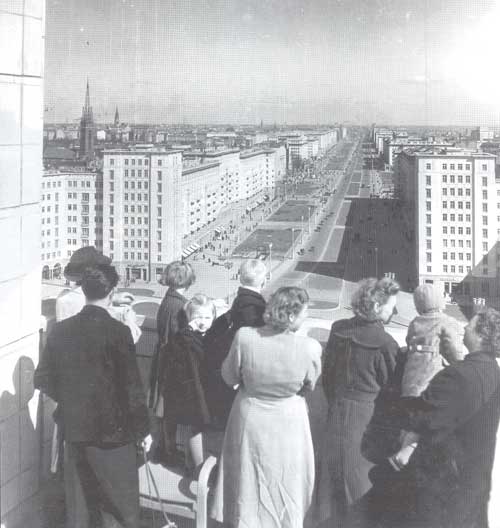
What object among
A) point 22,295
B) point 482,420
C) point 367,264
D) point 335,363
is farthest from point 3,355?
point 367,264

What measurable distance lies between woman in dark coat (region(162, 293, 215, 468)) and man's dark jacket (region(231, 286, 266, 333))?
0.13m

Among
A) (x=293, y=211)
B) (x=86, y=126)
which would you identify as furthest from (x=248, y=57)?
(x=293, y=211)

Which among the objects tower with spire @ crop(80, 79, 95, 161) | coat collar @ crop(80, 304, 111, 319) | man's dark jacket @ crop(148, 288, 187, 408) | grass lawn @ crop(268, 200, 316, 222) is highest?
tower with spire @ crop(80, 79, 95, 161)

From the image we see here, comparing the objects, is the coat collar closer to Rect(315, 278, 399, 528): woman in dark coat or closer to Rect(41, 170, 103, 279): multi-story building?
Rect(315, 278, 399, 528): woman in dark coat

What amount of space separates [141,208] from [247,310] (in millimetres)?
6878

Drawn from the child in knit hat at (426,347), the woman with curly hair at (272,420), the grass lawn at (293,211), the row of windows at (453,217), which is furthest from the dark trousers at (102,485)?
the grass lawn at (293,211)

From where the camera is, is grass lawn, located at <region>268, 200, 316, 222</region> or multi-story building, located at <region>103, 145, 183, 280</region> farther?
grass lawn, located at <region>268, 200, 316, 222</region>

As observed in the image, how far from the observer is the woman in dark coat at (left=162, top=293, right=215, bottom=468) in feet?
5.85

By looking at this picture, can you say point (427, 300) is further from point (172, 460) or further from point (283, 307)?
point (172, 460)

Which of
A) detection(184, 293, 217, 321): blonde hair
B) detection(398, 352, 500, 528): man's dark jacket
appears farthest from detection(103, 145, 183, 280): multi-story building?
detection(398, 352, 500, 528): man's dark jacket

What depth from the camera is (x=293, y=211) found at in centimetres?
1577

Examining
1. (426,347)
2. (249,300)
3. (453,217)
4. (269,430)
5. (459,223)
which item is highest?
(453,217)

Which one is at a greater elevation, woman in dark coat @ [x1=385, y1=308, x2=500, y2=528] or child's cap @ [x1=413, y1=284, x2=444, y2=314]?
child's cap @ [x1=413, y1=284, x2=444, y2=314]

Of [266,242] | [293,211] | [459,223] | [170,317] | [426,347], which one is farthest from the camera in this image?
[293,211]
